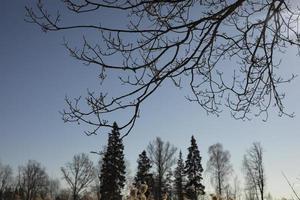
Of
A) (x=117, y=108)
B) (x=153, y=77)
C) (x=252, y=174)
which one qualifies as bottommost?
(x=117, y=108)

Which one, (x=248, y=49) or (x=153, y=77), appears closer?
(x=153, y=77)

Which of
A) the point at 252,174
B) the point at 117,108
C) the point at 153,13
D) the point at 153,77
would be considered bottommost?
the point at 117,108

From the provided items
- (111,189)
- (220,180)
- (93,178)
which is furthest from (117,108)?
(93,178)

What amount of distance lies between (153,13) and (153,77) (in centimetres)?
79

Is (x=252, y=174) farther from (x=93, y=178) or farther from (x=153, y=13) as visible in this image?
(x=153, y=13)

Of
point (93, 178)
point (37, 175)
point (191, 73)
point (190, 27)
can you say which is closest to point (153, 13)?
point (190, 27)

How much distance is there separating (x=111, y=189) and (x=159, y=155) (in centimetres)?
1003

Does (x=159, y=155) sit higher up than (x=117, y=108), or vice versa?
(x=159, y=155)

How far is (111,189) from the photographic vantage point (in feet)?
161

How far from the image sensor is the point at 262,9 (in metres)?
5.57

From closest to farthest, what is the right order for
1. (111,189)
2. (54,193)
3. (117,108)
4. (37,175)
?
1. (117,108)
2. (111,189)
3. (37,175)
4. (54,193)

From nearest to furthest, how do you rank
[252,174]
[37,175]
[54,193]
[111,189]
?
[111,189], [252,174], [37,175], [54,193]

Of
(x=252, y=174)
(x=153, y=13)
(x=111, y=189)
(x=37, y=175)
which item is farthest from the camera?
(x=37, y=175)

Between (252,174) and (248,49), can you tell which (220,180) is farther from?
(248,49)
